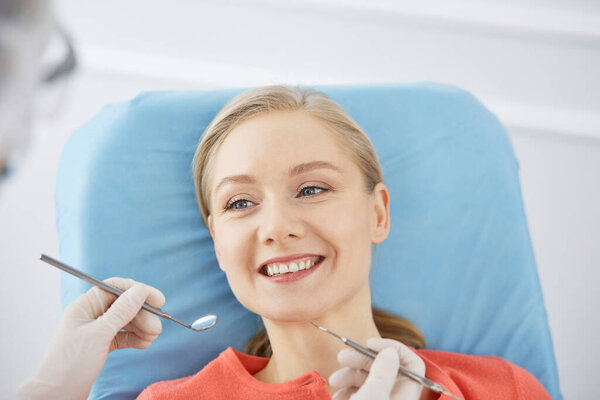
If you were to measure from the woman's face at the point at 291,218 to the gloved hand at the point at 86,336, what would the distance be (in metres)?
0.20

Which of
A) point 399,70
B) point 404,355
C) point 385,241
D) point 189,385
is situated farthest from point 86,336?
point 399,70

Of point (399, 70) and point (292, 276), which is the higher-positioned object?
point (399, 70)

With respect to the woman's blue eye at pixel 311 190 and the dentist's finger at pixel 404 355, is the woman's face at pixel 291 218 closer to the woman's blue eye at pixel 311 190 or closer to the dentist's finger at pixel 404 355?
the woman's blue eye at pixel 311 190

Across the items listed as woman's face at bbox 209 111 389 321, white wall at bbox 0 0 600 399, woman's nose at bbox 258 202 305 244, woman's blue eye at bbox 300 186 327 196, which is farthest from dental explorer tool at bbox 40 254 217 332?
white wall at bbox 0 0 600 399

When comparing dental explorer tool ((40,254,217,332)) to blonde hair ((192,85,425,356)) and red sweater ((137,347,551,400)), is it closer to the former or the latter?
red sweater ((137,347,551,400))

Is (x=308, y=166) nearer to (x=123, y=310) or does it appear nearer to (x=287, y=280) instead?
(x=287, y=280)

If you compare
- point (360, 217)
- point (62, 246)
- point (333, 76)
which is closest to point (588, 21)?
point (333, 76)

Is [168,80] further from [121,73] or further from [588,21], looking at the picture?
[588,21]

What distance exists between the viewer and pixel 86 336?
1.09 m

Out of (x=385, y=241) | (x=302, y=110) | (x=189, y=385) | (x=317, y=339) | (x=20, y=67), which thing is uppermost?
(x=20, y=67)

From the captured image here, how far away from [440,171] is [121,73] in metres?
1.36

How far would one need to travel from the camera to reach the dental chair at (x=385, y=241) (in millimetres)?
1396

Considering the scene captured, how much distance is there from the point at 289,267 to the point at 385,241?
1.35 ft

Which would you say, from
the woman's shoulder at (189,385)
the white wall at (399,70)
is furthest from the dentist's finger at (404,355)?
the white wall at (399,70)
